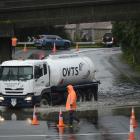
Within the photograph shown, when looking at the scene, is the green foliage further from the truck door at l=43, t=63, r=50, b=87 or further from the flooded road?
the flooded road

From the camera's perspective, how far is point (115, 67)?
63.0 meters

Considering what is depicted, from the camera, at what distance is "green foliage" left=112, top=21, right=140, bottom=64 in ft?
197

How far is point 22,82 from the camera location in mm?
34375

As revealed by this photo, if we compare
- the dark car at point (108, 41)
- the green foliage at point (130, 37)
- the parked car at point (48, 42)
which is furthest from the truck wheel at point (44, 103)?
the dark car at point (108, 41)

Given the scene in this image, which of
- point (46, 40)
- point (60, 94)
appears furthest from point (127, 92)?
point (46, 40)

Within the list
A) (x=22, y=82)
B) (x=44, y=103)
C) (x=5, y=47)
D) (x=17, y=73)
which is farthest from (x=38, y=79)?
(x=5, y=47)

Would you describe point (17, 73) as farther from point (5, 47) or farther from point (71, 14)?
point (5, 47)

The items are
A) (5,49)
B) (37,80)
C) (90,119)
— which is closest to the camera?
(90,119)

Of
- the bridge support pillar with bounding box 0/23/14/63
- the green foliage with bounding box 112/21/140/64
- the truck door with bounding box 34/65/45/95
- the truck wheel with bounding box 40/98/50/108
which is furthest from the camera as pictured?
the green foliage with bounding box 112/21/140/64

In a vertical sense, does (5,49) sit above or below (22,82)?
above

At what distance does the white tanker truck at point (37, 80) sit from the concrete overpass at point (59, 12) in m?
13.9

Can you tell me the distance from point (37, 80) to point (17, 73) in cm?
103

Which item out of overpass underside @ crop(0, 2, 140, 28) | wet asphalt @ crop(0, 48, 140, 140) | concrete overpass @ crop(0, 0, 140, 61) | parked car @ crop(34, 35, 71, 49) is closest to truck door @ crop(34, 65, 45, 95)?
wet asphalt @ crop(0, 48, 140, 140)

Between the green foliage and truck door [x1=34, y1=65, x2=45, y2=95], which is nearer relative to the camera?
truck door [x1=34, y1=65, x2=45, y2=95]
